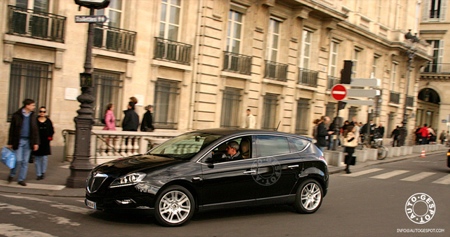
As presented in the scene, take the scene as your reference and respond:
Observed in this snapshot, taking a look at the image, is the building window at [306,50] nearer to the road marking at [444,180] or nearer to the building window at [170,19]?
the building window at [170,19]

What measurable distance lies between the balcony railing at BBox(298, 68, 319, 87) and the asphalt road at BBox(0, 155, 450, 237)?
1720cm

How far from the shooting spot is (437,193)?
41.2ft

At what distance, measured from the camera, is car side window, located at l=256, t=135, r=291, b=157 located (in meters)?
8.39

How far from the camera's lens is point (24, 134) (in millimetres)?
10062

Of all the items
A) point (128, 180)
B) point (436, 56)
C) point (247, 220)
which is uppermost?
point (436, 56)

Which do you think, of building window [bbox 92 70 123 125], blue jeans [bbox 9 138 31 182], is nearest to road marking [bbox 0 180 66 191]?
blue jeans [bbox 9 138 31 182]

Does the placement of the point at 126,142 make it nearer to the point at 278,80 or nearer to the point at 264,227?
the point at 264,227

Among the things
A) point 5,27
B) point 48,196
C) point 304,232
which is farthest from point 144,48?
point 304,232

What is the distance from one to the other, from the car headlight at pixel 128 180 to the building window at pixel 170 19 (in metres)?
13.6

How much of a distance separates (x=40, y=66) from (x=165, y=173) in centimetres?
1064

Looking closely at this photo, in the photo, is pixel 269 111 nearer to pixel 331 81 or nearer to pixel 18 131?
pixel 331 81

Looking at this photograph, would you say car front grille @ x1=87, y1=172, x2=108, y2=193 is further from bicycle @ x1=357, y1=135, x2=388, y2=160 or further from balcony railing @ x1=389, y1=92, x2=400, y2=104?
balcony railing @ x1=389, y1=92, x2=400, y2=104

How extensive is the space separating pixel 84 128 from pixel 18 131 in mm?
1271

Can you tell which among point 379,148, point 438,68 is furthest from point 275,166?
point 438,68
